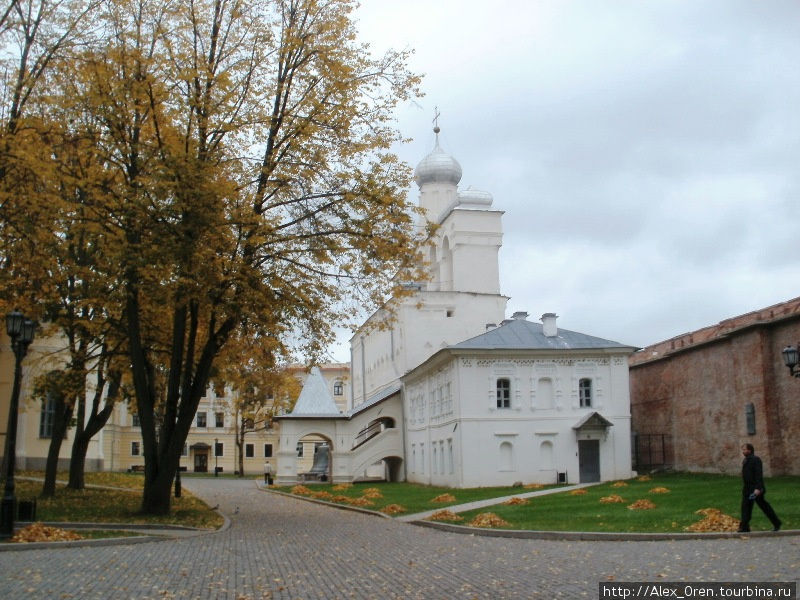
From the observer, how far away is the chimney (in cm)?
4109

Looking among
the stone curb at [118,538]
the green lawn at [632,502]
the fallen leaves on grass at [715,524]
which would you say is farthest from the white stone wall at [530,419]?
the fallen leaves on grass at [715,524]

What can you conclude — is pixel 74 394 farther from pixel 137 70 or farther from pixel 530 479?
pixel 530 479

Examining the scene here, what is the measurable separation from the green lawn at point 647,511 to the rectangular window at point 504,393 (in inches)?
391

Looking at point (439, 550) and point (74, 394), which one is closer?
point (439, 550)

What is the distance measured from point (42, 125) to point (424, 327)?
122 feet

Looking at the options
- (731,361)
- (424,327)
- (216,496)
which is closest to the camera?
(731,361)

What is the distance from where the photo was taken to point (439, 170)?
6275 centimetres

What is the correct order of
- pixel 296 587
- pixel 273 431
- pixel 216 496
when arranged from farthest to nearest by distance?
pixel 273 431 < pixel 216 496 < pixel 296 587

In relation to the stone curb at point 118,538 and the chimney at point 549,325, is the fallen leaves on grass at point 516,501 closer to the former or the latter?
the stone curb at point 118,538

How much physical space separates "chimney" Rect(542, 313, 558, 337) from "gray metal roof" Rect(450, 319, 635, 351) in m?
0.18

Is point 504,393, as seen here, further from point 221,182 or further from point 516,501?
point 221,182

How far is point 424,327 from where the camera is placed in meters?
56.1

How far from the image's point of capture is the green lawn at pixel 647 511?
58.5 ft

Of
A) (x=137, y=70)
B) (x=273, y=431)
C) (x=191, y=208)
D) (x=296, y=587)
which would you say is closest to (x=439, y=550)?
(x=296, y=587)
